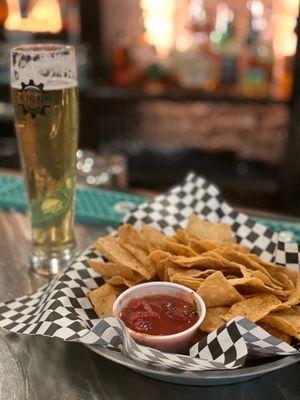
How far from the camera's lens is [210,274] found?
100 cm

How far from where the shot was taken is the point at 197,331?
0.94m

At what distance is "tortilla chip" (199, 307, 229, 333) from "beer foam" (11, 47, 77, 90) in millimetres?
558

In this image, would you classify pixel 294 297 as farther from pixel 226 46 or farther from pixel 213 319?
pixel 226 46

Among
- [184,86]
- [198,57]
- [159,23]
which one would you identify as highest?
[159,23]

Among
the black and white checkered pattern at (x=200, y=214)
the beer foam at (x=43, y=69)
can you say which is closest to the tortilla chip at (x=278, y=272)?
the black and white checkered pattern at (x=200, y=214)

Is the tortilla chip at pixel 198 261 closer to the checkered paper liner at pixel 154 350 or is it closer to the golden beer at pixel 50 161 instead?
the checkered paper liner at pixel 154 350

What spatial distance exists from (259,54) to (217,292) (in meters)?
Result: 2.43

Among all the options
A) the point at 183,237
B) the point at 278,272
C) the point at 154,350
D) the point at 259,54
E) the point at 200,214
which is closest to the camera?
the point at 154,350

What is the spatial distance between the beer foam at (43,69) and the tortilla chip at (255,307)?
581 millimetres

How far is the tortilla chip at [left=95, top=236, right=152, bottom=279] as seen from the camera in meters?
1.04

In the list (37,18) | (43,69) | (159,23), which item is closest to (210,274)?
(43,69)

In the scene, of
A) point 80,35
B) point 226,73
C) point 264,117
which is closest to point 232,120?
point 264,117

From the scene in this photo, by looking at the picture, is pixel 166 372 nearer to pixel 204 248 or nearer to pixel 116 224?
pixel 204 248

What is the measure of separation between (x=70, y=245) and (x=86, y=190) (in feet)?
1.43
